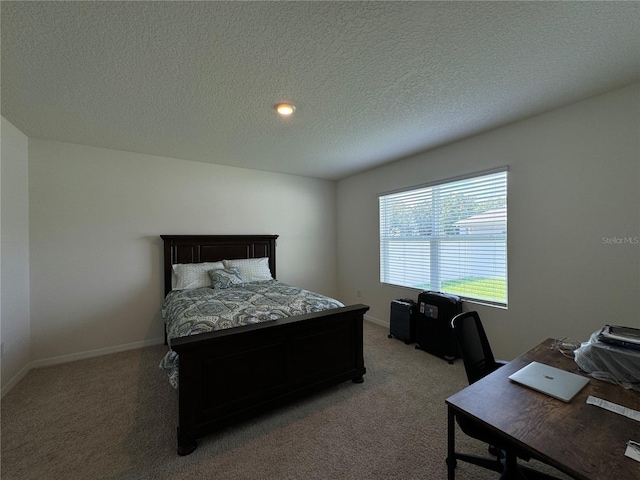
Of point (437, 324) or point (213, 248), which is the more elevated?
point (213, 248)

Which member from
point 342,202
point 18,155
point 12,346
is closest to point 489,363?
point 342,202

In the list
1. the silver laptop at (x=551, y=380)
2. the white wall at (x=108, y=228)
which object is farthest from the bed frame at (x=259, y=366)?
the white wall at (x=108, y=228)

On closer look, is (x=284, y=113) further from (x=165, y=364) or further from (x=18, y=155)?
(x=18, y=155)

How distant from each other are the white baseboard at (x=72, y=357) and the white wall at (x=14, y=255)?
1cm

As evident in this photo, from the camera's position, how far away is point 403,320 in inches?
133

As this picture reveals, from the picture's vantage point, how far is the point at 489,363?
64.2 inches

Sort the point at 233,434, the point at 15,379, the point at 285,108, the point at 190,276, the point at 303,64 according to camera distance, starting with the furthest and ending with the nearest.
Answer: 1. the point at 190,276
2. the point at 15,379
3. the point at 285,108
4. the point at 233,434
5. the point at 303,64

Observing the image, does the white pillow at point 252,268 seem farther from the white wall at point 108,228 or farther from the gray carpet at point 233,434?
the gray carpet at point 233,434

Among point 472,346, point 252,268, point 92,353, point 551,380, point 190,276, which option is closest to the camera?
point 551,380

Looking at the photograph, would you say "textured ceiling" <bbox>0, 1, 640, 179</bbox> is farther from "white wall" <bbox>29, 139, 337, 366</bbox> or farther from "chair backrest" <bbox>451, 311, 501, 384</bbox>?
"chair backrest" <bbox>451, 311, 501, 384</bbox>

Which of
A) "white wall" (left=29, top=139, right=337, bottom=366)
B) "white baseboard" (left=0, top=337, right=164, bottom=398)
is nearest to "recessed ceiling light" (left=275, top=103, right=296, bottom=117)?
"white wall" (left=29, top=139, right=337, bottom=366)

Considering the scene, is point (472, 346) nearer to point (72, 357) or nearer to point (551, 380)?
point (551, 380)

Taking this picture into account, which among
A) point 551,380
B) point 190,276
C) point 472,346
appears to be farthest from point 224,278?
point 551,380

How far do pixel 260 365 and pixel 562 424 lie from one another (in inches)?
67.2
